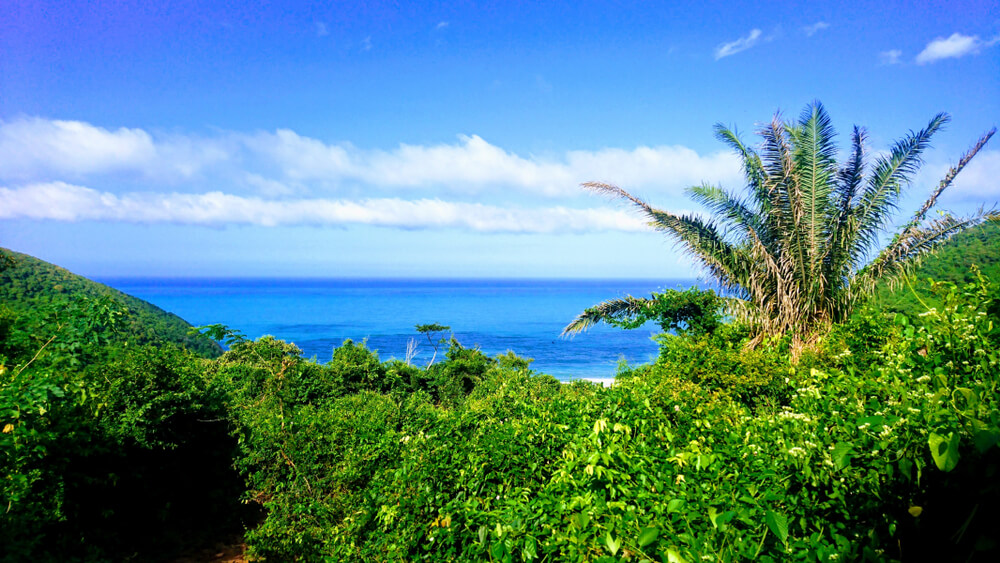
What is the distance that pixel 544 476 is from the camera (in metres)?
3.90

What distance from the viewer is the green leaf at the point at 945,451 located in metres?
1.47

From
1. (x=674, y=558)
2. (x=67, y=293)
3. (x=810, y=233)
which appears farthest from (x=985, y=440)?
(x=67, y=293)

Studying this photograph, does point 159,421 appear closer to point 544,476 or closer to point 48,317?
point 48,317

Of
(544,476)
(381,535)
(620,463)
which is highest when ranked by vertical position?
(620,463)

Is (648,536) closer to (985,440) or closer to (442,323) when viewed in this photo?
(985,440)

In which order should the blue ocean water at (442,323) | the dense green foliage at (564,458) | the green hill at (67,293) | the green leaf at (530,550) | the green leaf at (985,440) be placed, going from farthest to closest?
the blue ocean water at (442,323) < the green hill at (67,293) < the green leaf at (530,550) < the dense green foliage at (564,458) < the green leaf at (985,440)

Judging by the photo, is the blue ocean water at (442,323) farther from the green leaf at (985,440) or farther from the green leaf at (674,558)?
the green leaf at (985,440)

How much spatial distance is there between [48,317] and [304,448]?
3.50 meters

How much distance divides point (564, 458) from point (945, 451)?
7.97 ft

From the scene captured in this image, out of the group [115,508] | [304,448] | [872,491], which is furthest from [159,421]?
[872,491]

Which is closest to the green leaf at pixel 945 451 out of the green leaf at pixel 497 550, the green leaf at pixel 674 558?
the green leaf at pixel 674 558

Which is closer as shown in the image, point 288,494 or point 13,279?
point 288,494

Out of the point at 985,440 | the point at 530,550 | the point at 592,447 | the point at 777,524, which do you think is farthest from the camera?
the point at 592,447

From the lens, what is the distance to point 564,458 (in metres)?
3.64
